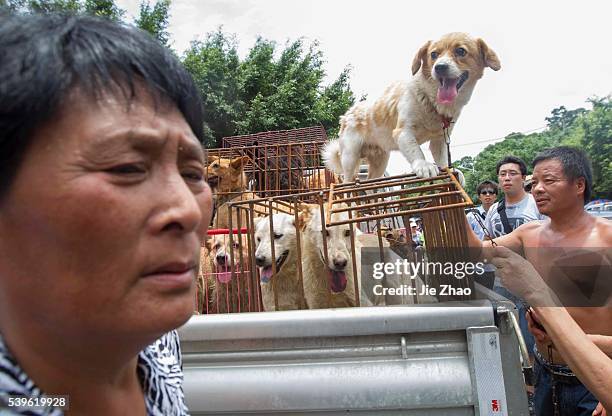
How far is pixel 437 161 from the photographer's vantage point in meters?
4.29

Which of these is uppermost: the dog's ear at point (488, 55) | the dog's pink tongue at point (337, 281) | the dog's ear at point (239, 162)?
the dog's ear at point (239, 162)

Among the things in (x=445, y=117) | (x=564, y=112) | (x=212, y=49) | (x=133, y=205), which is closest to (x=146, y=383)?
(x=133, y=205)

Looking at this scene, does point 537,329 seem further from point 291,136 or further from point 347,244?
point 291,136

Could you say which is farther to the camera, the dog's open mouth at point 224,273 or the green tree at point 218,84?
the green tree at point 218,84

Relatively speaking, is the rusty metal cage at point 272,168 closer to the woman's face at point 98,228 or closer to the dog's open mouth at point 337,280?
the dog's open mouth at point 337,280

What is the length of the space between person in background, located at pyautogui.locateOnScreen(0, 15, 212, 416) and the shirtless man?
2.21 metres

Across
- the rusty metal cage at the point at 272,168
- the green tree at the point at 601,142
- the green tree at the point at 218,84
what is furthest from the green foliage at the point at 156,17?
the green tree at the point at 601,142

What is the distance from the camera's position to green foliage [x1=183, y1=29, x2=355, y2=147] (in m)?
15.2

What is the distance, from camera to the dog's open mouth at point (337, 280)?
344 cm

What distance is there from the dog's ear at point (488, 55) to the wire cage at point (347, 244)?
1369 millimetres

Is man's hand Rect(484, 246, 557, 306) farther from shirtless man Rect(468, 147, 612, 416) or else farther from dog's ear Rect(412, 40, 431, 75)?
dog's ear Rect(412, 40, 431, 75)

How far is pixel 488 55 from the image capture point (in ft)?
12.2

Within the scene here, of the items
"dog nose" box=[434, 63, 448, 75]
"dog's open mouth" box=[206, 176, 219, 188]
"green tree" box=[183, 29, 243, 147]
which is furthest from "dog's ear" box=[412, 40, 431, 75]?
"green tree" box=[183, 29, 243, 147]

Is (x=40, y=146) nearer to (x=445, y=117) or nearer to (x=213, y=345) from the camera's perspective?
(x=213, y=345)
